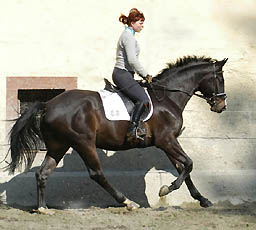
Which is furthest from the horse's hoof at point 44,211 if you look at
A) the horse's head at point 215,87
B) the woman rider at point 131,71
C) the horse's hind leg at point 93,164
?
the horse's head at point 215,87

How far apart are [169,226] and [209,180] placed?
2109mm

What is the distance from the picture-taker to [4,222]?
6.81 meters

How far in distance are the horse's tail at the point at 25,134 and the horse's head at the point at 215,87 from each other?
243 centimetres

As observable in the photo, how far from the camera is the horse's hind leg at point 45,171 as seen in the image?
302 inches

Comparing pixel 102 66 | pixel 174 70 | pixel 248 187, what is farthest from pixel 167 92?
pixel 248 187

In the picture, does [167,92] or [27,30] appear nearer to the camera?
[167,92]

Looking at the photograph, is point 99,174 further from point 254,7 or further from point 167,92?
point 254,7

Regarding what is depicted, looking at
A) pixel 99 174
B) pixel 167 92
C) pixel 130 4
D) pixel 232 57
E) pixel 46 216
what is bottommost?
pixel 46 216

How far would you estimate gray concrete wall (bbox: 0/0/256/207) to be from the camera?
881cm

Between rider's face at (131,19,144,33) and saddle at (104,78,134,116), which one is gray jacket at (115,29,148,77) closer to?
rider's face at (131,19,144,33)

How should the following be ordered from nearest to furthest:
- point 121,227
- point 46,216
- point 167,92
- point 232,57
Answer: point 121,227 → point 46,216 → point 167,92 → point 232,57

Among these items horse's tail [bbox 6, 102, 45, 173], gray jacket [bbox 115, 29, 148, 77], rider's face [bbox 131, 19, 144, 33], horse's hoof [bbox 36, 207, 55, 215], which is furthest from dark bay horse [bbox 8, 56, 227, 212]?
rider's face [bbox 131, 19, 144, 33]

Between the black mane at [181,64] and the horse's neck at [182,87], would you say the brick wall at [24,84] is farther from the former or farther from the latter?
the horse's neck at [182,87]

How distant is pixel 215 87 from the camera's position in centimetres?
802
